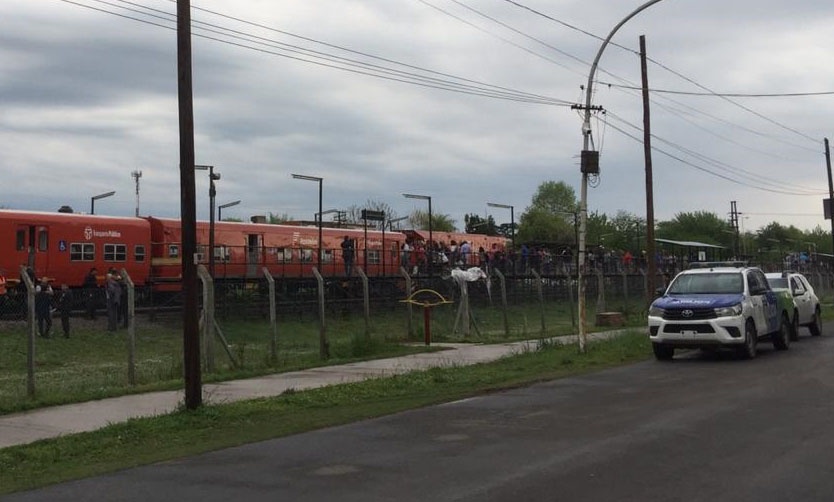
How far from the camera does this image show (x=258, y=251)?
126 feet

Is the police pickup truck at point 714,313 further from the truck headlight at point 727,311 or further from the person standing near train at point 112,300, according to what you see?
the person standing near train at point 112,300

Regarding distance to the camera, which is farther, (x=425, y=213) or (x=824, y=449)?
(x=425, y=213)

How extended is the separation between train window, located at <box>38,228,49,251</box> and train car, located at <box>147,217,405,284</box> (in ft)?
13.4

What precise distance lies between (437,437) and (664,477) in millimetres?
2970

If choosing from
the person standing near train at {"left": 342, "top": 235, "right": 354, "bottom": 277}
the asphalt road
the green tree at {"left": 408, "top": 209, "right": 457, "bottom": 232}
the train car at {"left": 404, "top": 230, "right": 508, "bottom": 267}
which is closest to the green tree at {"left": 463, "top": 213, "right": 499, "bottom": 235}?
the green tree at {"left": 408, "top": 209, "right": 457, "bottom": 232}

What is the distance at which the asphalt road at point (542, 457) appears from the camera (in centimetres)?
731

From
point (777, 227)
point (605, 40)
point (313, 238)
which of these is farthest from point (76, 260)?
point (777, 227)

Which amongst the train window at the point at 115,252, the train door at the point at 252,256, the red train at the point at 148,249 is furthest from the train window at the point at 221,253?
the train window at the point at 115,252

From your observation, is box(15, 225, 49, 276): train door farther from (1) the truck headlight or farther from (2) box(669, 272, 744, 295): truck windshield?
(1) the truck headlight

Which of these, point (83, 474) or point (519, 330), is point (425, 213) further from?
point (83, 474)

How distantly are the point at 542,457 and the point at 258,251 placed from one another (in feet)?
102

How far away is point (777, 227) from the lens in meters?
144

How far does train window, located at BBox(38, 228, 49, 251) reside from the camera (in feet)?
105

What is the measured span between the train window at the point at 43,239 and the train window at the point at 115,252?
93.8 inches
